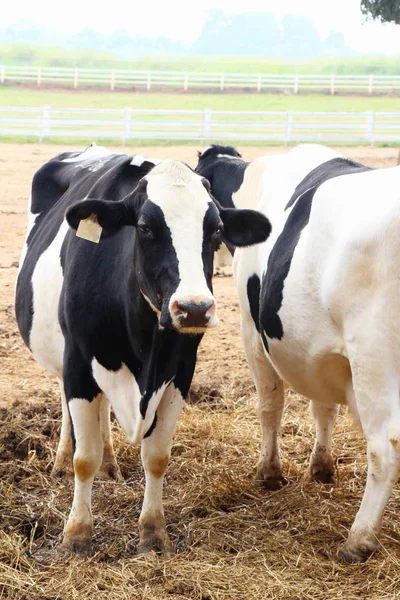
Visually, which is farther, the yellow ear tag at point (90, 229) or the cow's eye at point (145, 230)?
the yellow ear tag at point (90, 229)

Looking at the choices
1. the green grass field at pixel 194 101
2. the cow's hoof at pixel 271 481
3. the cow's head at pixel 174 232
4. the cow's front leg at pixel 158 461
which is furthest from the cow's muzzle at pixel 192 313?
the green grass field at pixel 194 101

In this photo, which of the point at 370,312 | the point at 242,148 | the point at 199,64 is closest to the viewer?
the point at 370,312

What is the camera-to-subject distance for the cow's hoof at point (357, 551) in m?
3.93

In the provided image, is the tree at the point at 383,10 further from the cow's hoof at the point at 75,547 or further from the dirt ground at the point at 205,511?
the cow's hoof at the point at 75,547

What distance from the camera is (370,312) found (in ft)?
12.1

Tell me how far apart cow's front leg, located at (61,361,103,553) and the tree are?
10220 millimetres

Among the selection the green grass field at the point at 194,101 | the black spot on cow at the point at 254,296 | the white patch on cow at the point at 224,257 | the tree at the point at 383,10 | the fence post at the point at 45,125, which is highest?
the tree at the point at 383,10

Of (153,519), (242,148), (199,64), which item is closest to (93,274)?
(153,519)

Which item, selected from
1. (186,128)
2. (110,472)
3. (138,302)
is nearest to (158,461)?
(138,302)

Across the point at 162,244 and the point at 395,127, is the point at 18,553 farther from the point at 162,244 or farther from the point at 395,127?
the point at 395,127

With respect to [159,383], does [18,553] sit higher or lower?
lower

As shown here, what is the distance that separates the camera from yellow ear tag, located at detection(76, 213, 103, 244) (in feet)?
13.2

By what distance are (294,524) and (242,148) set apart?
66.6 feet

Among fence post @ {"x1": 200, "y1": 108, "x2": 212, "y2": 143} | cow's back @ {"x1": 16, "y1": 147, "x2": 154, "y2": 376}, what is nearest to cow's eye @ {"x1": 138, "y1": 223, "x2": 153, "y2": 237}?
cow's back @ {"x1": 16, "y1": 147, "x2": 154, "y2": 376}
